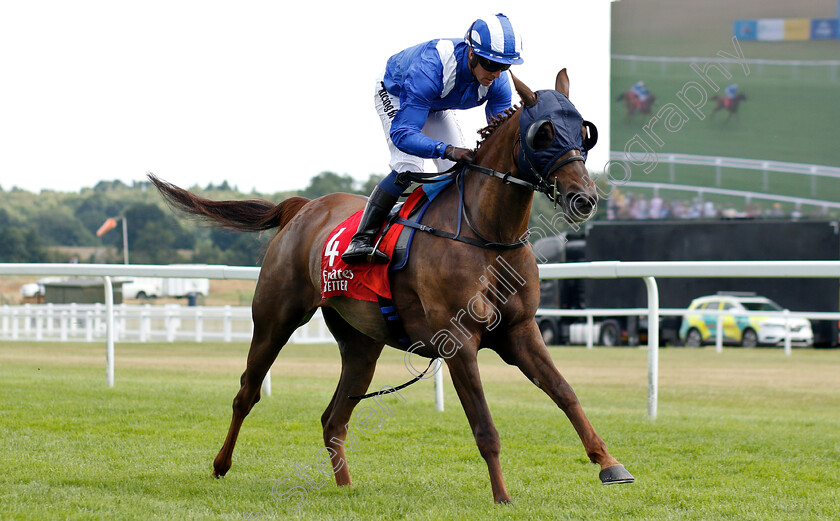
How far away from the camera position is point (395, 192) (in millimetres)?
4738

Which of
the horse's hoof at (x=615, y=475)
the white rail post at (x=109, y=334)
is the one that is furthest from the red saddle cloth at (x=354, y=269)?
the white rail post at (x=109, y=334)

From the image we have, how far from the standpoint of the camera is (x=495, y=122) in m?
4.45

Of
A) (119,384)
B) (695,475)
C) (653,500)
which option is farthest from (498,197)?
(119,384)

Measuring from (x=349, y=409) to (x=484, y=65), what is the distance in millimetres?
2117

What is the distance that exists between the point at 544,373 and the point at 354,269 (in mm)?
1147

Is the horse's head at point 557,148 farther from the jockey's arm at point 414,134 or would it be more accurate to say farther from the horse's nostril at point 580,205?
the jockey's arm at point 414,134

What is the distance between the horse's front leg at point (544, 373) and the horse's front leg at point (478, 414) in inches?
8.8

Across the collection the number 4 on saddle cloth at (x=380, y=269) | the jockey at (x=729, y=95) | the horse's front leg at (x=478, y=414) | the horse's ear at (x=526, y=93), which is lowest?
the horse's front leg at (x=478, y=414)

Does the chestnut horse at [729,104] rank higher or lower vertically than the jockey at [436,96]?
higher

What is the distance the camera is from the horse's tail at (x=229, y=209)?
20.1 ft

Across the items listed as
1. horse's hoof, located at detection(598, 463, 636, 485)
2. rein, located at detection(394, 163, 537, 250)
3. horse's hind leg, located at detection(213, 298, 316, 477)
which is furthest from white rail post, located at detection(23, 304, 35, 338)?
horse's hoof, located at detection(598, 463, 636, 485)

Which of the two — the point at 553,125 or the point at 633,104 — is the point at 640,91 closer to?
the point at 633,104

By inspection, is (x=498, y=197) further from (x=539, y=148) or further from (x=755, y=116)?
(x=755, y=116)

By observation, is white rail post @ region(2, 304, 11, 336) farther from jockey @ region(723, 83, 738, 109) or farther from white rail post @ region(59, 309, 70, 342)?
jockey @ region(723, 83, 738, 109)
